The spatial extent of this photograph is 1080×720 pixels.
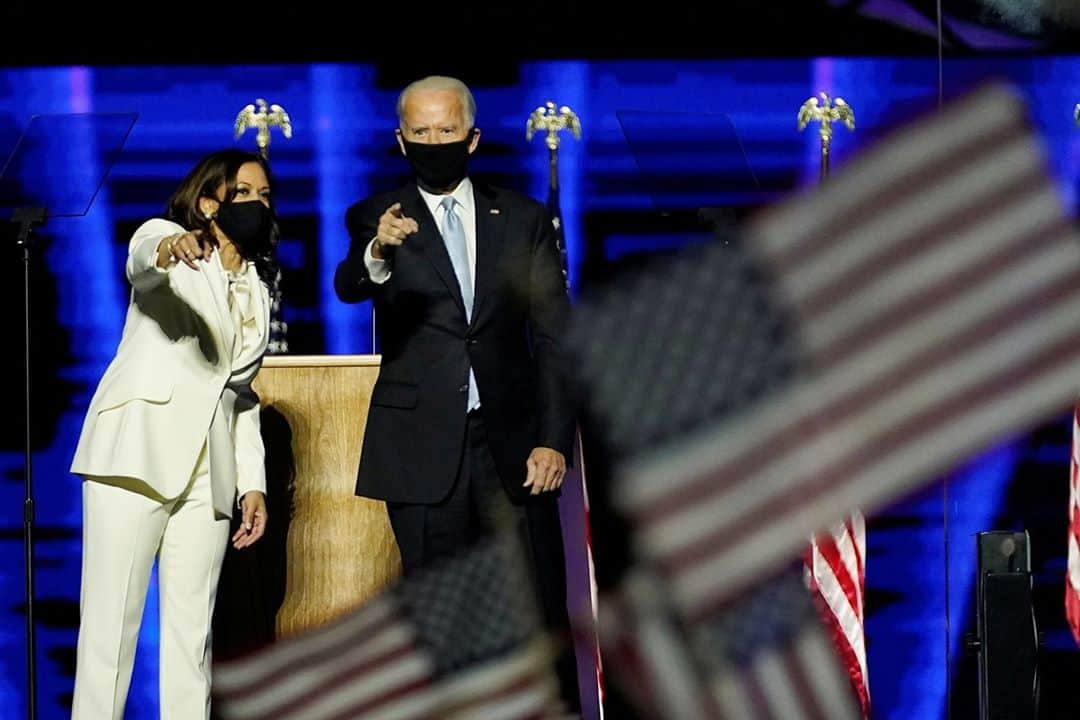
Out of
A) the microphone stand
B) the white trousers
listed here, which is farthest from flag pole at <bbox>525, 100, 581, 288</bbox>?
the white trousers

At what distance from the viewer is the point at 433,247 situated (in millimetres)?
3297

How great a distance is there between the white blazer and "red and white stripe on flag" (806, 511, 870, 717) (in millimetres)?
1152

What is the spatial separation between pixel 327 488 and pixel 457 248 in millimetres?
621

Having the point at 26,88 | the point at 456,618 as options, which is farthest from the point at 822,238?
the point at 26,88

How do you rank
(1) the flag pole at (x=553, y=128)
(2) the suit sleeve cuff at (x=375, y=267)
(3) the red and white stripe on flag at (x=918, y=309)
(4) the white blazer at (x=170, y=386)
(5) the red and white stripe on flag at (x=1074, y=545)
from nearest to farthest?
(3) the red and white stripe on flag at (x=918, y=309) < (4) the white blazer at (x=170, y=386) < (2) the suit sleeve cuff at (x=375, y=267) < (5) the red and white stripe on flag at (x=1074, y=545) < (1) the flag pole at (x=553, y=128)

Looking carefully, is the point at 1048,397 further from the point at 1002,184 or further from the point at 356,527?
the point at 356,527

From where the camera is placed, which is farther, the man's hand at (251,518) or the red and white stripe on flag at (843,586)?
the red and white stripe on flag at (843,586)

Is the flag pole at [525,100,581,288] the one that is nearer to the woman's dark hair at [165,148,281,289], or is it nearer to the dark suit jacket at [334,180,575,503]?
the dark suit jacket at [334,180,575,503]

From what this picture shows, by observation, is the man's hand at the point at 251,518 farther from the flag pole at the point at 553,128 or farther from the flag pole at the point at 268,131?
the flag pole at the point at 553,128

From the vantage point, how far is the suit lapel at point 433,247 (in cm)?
329

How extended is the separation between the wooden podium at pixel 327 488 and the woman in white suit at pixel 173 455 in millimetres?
428

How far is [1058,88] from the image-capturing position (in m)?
4.49

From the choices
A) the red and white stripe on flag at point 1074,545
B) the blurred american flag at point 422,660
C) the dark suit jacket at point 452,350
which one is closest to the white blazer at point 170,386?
the dark suit jacket at point 452,350

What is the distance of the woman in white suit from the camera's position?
3104 mm
